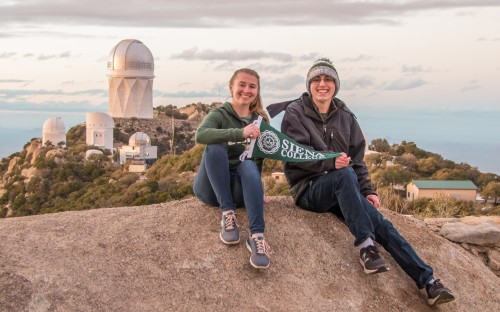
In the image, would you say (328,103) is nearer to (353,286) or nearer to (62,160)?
(353,286)

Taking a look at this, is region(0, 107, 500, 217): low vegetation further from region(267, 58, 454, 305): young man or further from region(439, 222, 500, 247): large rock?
region(267, 58, 454, 305): young man

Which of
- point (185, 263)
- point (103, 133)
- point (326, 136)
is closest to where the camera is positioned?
point (185, 263)

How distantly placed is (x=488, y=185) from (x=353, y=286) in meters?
22.7

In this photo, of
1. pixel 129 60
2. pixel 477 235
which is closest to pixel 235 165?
pixel 477 235

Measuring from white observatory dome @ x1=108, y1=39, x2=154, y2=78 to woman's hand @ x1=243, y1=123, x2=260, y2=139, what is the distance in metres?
62.4

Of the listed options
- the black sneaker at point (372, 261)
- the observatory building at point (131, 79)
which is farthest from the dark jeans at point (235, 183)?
the observatory building at point (131, 79)

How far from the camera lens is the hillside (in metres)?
4.97

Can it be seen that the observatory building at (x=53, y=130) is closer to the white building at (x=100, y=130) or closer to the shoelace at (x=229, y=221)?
the white building at (x=100, y=130)

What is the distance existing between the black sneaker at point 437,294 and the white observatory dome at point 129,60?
206ft

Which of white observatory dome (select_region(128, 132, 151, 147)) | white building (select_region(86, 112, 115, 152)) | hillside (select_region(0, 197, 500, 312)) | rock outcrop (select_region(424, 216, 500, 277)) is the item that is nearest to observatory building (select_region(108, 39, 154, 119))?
white building (select_region(86, 112, 115, 152))

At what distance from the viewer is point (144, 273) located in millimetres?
5270

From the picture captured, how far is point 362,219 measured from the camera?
222 inches

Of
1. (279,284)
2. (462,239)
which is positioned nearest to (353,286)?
(279,284)

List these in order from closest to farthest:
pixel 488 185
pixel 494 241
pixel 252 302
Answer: pixel 252 302 → pixel 494 241 → pixel 488 185
